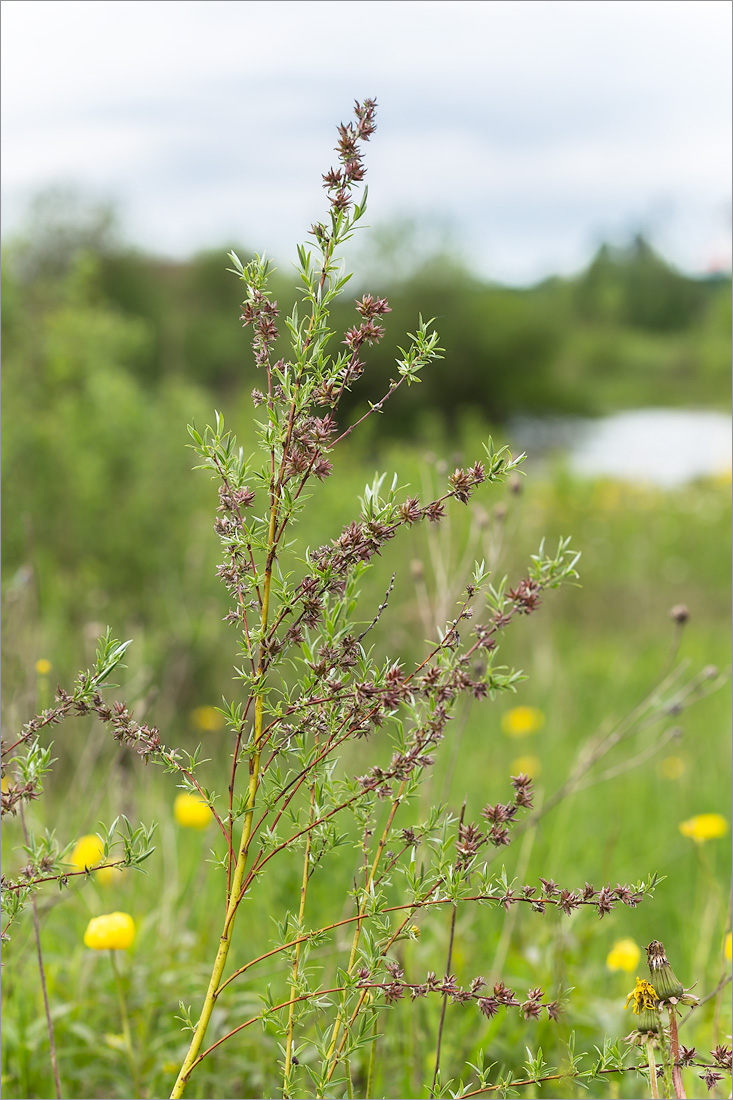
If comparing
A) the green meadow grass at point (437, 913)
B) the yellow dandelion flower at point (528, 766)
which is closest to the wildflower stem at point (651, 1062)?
the green meadow grass at point (437, 913)

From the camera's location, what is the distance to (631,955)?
175cm

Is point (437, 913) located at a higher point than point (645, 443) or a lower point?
lower

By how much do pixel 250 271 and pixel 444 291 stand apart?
16.8 meters

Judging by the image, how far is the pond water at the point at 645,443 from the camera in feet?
42.6

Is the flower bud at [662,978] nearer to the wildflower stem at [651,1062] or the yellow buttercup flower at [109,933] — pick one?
the wildflower stem at [651,1062]

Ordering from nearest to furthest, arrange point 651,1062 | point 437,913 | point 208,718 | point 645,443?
1. point 651,1062
2. point 437,913
3. point 208,718
4. point 645,443

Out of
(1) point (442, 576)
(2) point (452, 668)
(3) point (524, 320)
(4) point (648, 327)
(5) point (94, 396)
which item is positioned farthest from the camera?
(3) point (524, 320)

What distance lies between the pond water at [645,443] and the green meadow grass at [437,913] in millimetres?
7214

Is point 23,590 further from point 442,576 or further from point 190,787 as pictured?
point 190,787

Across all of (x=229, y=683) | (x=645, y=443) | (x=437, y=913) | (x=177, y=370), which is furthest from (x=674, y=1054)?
(x=645, y=443)

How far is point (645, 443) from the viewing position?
14.9 m

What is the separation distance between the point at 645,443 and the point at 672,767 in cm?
1198

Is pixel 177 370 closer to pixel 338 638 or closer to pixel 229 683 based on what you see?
pixel 229 683

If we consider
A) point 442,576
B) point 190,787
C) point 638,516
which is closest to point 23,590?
point 442,576
